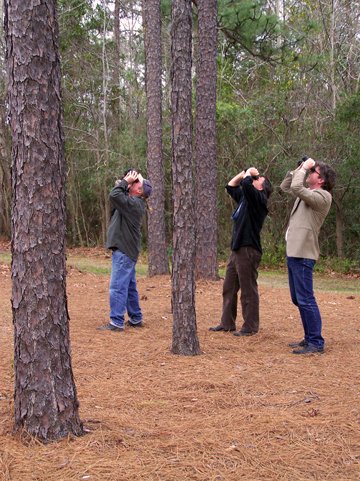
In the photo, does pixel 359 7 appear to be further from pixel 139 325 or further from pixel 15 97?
pixel 15 97

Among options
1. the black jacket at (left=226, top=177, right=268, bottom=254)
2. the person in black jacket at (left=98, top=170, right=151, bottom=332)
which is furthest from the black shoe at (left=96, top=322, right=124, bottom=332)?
the black jacket at (left=226, top=177, right=268, bottom=254)

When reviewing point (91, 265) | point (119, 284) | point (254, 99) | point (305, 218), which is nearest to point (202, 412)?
point (305, 218)

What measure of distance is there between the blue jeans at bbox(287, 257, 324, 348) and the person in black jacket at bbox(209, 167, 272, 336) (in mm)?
815

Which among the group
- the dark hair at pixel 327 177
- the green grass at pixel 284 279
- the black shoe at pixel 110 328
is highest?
the dark hair at pixel 327 177

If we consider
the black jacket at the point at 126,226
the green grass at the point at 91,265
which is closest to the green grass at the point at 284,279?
the green grass at the point at 91,265

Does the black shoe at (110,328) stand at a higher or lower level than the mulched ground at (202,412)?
lower

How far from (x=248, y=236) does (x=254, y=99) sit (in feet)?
40.6

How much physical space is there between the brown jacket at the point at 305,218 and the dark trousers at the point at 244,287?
83 cm

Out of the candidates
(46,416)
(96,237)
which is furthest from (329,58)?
(46,416)

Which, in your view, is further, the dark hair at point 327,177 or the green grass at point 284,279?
the green grass at point 284,279

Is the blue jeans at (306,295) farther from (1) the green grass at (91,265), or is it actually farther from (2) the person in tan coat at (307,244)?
(1) the green grass at (91,265)

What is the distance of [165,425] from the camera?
171 inches

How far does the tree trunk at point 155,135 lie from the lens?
44.8ft

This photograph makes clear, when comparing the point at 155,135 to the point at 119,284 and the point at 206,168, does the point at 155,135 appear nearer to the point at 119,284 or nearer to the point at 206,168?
the point at 206,168
